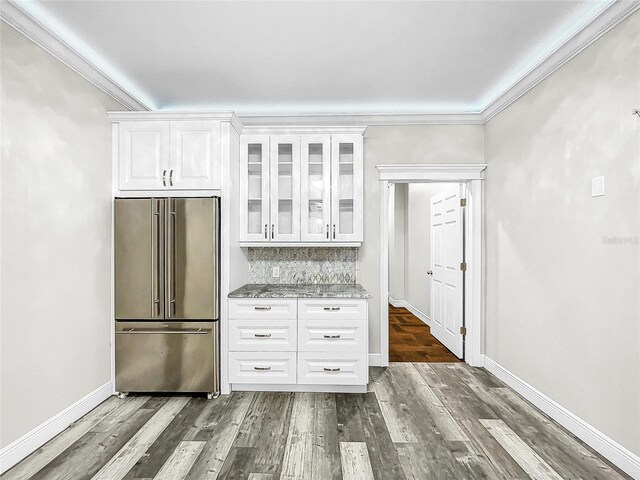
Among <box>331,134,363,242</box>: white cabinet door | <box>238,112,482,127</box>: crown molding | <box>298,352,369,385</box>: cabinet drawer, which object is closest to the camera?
<box>298,352,369,385</box>: cabinet drawer

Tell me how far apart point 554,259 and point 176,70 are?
130 inches

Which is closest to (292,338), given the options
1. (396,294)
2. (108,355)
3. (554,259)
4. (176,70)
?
(108,355)

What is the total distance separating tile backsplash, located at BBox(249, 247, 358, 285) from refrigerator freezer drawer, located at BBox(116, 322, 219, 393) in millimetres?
969

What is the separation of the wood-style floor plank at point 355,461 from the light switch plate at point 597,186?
2.17 meters

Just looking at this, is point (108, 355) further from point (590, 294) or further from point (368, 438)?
point (590, 294)

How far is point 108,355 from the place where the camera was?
3059 mm

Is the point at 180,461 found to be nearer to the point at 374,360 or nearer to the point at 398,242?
the point at 374,360

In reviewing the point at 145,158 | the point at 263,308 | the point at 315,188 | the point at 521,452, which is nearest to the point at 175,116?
the point at 145,158

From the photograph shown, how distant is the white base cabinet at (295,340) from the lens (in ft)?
10.3

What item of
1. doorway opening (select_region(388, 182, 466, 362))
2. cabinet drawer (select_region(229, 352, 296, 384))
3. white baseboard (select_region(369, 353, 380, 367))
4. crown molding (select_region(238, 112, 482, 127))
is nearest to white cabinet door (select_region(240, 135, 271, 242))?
crown molding (select_region(238, 112, 482, 127))

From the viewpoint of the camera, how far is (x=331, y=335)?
3.16 meters

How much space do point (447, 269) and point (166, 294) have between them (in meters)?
3.15

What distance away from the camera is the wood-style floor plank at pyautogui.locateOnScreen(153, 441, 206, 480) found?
80.7 inches

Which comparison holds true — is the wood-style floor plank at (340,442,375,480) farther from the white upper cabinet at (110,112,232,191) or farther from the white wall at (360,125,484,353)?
the white upper cabinet at (110,112,232,191)
